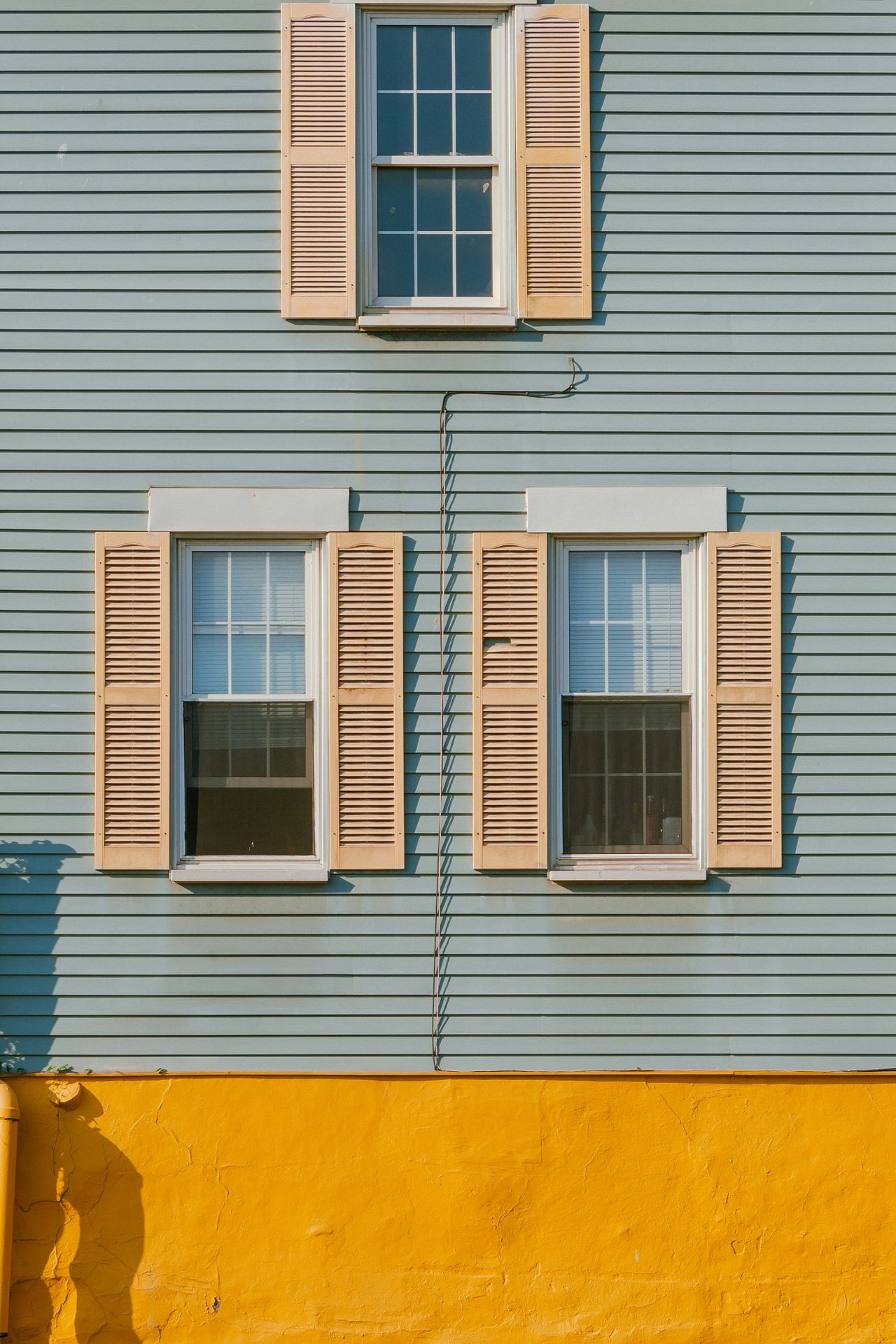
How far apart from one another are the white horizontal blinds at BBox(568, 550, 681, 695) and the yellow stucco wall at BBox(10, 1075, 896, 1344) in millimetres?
1999

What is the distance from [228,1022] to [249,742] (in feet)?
4.61

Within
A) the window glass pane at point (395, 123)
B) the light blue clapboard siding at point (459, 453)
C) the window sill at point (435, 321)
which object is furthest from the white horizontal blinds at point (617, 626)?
the window glass pane at point (395, 123)

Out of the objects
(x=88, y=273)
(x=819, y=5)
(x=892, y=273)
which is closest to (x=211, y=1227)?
(x=88, y=273)

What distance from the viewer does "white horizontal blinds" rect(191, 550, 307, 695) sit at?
610 centimetres

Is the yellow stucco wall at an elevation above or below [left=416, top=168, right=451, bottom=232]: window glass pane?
below

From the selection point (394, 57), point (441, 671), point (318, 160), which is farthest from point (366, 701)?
point (394, 57)

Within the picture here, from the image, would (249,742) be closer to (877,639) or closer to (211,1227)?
(211,1227)

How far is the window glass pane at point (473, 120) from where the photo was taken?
6203 millimetres

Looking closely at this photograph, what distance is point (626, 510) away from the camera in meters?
6.00

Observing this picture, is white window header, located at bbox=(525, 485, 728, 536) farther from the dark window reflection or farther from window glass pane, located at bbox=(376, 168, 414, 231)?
window glass pane, located at bbox=(376, 168, 414, 231)

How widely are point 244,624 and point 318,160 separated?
241 centimetres

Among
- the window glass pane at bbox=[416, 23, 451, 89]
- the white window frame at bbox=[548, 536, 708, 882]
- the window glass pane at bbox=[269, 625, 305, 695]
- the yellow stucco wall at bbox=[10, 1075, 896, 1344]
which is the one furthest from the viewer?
the window glass pane at bbox=[416, 23, 451, 89]

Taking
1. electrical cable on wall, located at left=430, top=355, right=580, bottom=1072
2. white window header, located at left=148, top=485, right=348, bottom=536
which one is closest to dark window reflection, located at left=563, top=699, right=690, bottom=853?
electrical cable on wall, located at left=430, top=355, right=580, bottom=1072

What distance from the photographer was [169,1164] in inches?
228
